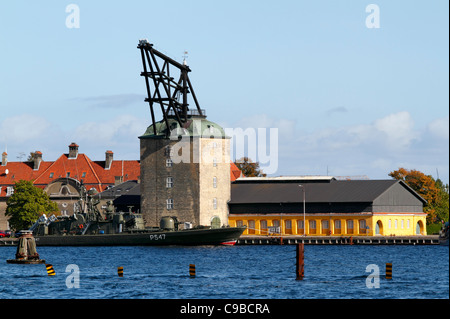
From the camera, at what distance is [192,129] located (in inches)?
4252

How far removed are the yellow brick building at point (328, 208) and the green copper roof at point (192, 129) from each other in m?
10.1

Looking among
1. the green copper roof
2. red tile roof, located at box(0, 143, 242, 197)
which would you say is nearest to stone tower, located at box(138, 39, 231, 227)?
the green copper roof

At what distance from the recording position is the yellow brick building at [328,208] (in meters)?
109

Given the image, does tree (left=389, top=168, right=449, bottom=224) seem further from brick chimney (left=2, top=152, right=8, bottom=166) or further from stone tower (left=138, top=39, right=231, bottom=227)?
brick chimney (left=2, top=152, right=8, bottom=166)

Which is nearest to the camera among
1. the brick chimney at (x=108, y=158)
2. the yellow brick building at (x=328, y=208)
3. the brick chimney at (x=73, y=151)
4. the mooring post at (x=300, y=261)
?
the mooring post at (x=300, y=261)

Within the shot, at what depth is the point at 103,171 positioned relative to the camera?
490ft

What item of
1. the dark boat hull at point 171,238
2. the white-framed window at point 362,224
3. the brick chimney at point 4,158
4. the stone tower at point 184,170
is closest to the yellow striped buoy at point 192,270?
the dark boat hull at point 171,238

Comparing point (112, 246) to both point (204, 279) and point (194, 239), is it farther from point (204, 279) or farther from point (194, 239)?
point (204, 279)

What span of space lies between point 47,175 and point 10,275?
3650 inches

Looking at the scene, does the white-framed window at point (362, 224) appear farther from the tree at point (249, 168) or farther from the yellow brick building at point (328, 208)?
the tree at point (249, 168)

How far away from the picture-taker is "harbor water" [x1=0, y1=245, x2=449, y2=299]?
47.7 m

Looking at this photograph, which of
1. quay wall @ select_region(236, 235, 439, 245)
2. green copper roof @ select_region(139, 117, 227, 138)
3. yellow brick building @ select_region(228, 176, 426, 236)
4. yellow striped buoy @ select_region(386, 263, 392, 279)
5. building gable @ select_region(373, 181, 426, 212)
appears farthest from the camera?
building gable @ select_region(373, 181, 426, 212)

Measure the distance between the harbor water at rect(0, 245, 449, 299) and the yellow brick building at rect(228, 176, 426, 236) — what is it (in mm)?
22007
